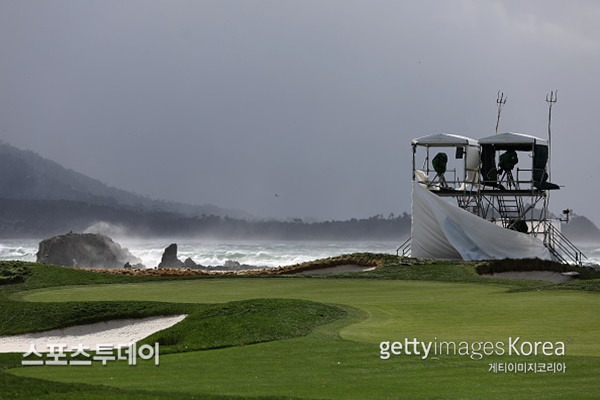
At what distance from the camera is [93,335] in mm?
25094

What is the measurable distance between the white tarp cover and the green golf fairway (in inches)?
756

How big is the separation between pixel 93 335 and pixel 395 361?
11008 millimetres

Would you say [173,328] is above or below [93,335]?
above

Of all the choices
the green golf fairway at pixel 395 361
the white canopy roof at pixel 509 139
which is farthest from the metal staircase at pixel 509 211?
the green golf fairway at pixel 395 361

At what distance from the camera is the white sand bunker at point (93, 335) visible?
960 inches

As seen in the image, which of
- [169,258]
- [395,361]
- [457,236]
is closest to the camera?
[395,361]

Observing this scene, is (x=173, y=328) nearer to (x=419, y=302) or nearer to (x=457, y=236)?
(x=419, y=302)

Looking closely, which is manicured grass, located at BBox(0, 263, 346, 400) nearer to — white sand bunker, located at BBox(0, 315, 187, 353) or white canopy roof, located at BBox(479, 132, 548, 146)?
white sand bunker, located at BBox(0, 315, 187, 353)

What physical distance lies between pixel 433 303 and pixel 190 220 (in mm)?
162816

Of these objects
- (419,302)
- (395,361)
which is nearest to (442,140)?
(419,302)

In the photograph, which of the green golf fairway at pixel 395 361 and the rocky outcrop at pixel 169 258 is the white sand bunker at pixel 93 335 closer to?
the green golf fairway at pixel 395 361

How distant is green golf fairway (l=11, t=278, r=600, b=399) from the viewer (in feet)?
45.8

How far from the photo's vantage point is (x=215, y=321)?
2145 centimetres

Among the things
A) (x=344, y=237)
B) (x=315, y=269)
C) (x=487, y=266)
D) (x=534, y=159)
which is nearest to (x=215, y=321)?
(x=487, y=266)
